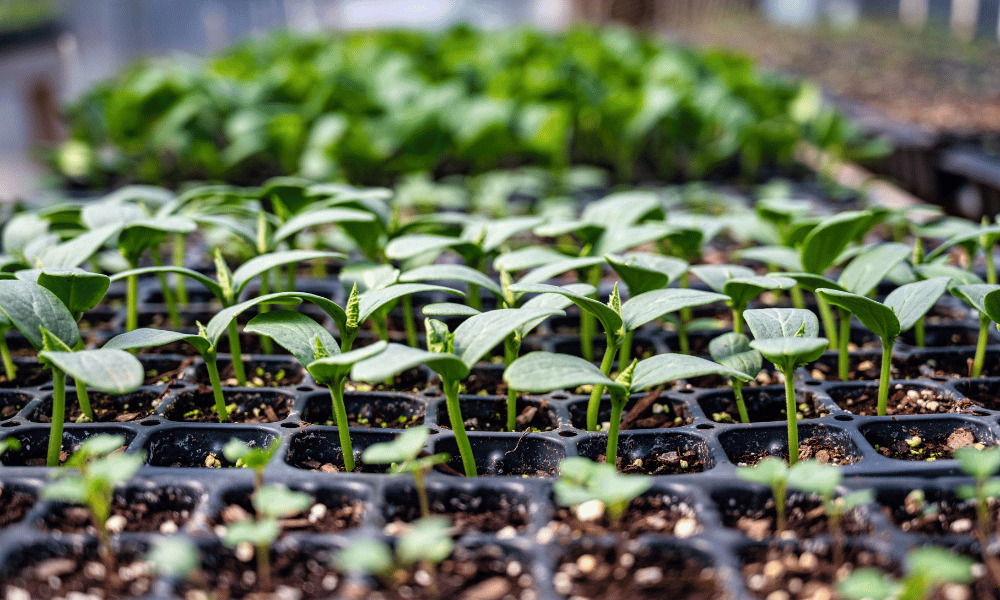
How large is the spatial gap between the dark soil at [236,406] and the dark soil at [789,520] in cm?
54

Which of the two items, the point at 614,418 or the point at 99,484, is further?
the point at 614,418

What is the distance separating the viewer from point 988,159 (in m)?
1.94

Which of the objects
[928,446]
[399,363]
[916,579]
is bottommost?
[928,446]

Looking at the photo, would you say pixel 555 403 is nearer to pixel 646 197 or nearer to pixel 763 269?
pixel 646 197

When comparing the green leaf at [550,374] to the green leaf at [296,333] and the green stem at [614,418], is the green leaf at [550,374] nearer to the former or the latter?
the green stem at [614,418]

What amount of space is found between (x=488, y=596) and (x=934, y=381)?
26.6 inches

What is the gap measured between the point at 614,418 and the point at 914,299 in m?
0.38

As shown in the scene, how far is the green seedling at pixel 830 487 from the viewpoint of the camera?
574 millimetres

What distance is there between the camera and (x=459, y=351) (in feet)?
2.31

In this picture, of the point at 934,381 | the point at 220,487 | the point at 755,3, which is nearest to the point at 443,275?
the point at 220,487

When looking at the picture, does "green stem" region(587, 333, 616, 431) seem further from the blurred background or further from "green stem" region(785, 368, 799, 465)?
the blurred background

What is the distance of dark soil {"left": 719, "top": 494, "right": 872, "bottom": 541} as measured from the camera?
0.64m

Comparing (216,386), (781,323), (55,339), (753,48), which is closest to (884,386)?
(781,323)

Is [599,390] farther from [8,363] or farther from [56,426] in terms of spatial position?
[8,363]
